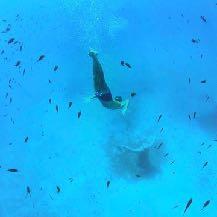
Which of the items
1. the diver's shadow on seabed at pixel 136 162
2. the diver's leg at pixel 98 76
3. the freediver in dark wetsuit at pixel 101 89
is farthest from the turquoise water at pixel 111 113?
the diver's leg at pixel 98 76

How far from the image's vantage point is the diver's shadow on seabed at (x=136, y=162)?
7.37 m

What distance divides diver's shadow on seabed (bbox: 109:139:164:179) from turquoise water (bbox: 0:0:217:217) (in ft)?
0.07

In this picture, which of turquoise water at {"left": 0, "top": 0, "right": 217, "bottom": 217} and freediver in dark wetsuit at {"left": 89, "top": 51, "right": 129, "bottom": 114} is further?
turquoise water at {"left": 0, "top": 0, "right": 217, "bottom": 217}

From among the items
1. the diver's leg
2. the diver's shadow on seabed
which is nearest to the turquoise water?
the diver's shadow on seabed

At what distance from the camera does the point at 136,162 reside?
7.53 metres

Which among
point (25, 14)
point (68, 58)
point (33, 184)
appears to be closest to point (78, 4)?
point (25, 14)

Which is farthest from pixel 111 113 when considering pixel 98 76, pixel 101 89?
pixel 98 76

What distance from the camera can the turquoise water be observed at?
713 cm

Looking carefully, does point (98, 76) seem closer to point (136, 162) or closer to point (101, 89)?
point (101, 89)

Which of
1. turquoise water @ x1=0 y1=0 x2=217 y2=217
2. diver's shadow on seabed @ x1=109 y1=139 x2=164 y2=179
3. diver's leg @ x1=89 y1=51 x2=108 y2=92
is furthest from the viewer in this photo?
diver's shadow on seabed @ x1=109 y1=139 x2=164 y2=179

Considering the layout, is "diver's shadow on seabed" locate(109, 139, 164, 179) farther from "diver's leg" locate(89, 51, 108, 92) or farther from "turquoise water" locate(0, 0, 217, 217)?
"diver's leg" locate(89, 51, 108, 92)

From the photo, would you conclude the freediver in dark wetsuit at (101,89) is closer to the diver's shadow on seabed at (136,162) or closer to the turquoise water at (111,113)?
the turquoise water at (111,113)

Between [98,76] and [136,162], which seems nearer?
[98,76]

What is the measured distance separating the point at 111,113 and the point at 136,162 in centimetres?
118
